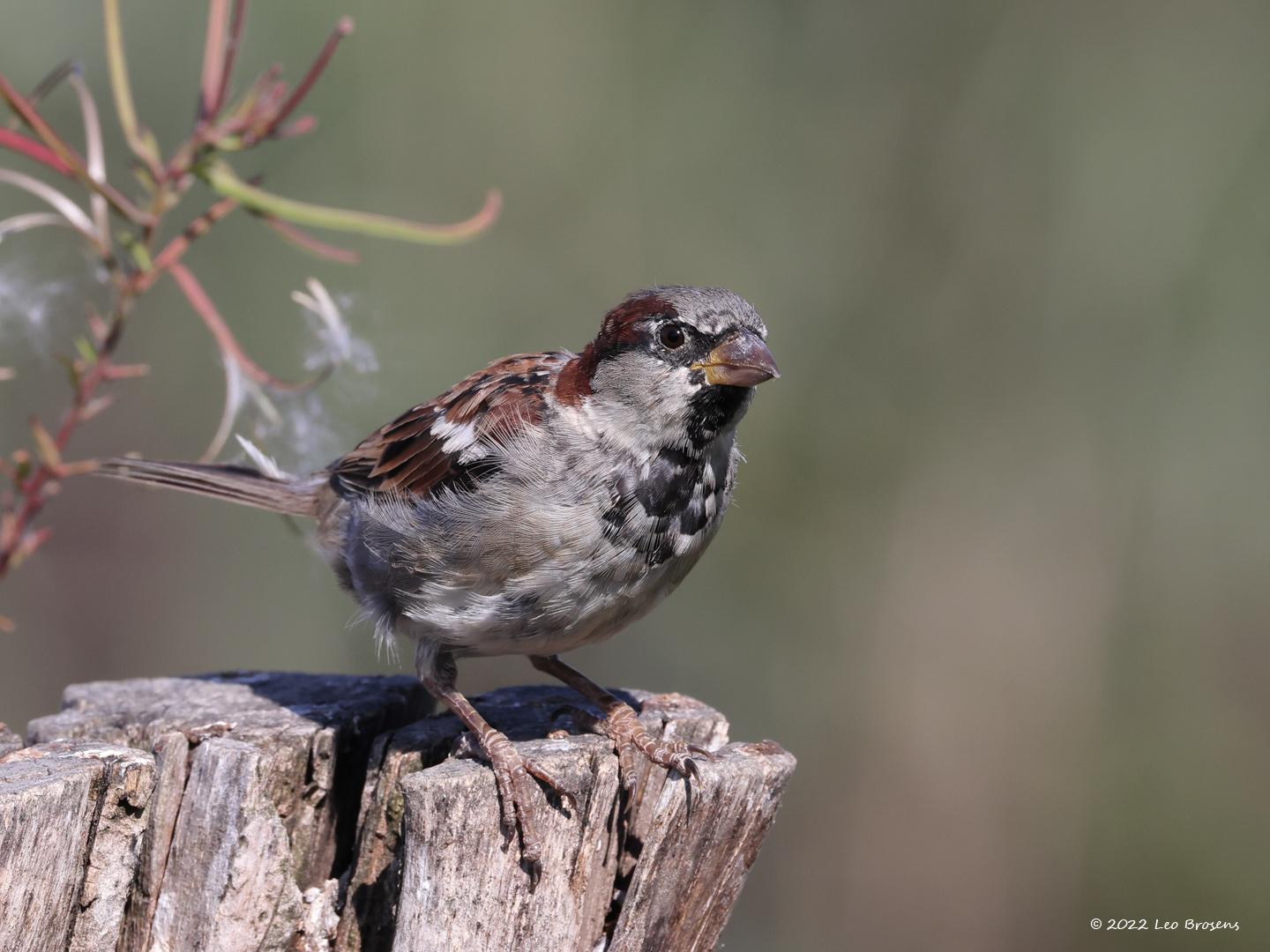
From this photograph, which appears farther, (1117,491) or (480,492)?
(1117,491)

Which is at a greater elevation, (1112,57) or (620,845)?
(1112,57)

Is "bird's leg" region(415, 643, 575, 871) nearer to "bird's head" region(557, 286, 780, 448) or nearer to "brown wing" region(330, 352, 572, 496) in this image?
"brown wing" region(330, 352, 572, 496)

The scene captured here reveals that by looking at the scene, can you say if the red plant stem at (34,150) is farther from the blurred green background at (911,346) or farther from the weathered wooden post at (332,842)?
the blurred green background at (911,346)

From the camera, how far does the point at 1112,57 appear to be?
437 centimetres

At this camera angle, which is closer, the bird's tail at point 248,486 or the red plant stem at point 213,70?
the red plant stem at point 213,70

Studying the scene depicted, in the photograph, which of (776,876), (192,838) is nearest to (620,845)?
(192,838)

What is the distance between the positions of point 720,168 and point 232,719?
2.70 meters

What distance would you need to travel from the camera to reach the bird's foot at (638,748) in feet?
7.89

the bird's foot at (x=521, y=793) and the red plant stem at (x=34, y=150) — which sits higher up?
the red plant stem at (x=34, y=150)

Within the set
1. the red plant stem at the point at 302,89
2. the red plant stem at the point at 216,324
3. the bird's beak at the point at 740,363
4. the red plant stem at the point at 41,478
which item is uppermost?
the red plant stem at the point at 302,89

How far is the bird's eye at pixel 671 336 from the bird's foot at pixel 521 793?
0.87 meters

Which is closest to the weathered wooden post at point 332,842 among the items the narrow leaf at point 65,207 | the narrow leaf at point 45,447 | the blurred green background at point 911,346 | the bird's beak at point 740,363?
the narrow leaf at point 45,447

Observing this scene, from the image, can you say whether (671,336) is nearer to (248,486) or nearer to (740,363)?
(740,363)

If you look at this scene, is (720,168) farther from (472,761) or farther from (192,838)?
(192,838)
